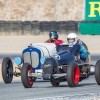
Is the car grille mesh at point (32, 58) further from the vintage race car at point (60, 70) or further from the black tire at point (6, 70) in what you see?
the vintage race car at point (60, 70)

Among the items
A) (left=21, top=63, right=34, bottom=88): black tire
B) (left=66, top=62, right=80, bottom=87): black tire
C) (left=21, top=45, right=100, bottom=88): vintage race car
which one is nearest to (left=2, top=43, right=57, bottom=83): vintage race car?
(left=21, top=45, right=100, bottom=88): vintage race car

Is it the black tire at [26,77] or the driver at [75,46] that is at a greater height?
the driver at [75,46]

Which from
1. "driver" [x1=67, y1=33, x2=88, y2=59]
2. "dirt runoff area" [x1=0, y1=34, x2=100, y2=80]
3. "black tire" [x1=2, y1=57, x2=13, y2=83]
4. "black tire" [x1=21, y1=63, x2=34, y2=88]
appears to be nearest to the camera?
"black tire" [x1=21, y1=63, x2=34, y2=88]

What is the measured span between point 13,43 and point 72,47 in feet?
81.4

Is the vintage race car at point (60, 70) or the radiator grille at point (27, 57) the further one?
the radiator grille at point (27, 57)

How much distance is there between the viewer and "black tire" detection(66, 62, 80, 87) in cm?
1130

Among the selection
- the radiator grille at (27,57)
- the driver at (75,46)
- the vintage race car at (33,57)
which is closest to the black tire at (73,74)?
the driver at (75,46)

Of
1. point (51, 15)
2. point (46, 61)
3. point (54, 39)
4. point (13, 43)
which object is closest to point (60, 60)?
point (46, 61)

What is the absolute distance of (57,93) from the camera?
33.5ft

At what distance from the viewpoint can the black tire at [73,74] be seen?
11.3 metres

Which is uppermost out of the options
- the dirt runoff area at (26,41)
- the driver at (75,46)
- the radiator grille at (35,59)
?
the driver at (75,46)

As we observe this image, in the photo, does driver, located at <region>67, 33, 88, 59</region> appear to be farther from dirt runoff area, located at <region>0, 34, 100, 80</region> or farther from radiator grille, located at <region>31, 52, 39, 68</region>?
dirt runoff area, located at <region>0, 34, 100, 80</region>

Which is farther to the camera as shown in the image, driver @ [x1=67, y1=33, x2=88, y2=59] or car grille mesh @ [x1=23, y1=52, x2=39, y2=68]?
car grille mesh @ [x1=23, y1=52, x2=39, y2=68]

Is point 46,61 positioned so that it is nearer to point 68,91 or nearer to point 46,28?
point 68,91
